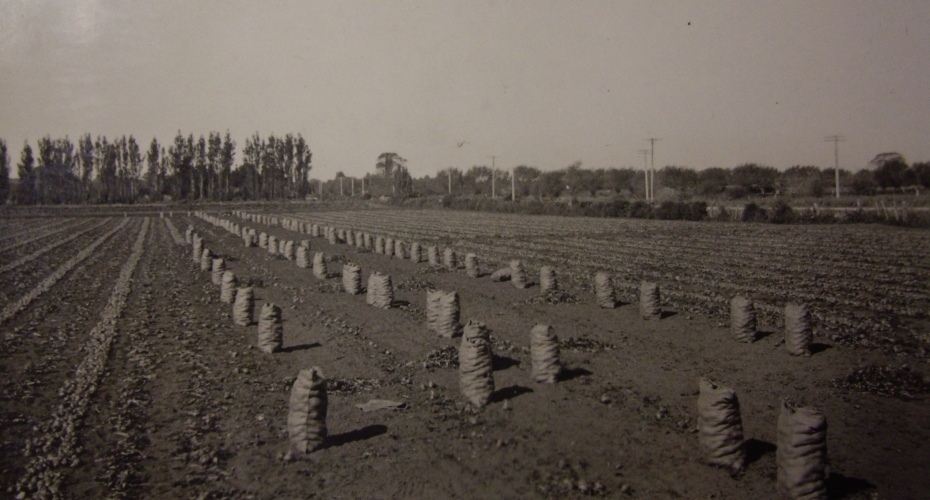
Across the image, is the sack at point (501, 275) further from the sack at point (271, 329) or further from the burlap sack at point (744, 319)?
the sack at point (271, 329)

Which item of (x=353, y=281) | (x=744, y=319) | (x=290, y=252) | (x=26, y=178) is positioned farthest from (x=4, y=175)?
(x=744, y=319)

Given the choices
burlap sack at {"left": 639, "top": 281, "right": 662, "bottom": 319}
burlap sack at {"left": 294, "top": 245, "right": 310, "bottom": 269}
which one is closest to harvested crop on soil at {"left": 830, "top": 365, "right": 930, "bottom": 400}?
burlap sack at {"left": 639, "top": 281, "right": 662, "bottom": 319}

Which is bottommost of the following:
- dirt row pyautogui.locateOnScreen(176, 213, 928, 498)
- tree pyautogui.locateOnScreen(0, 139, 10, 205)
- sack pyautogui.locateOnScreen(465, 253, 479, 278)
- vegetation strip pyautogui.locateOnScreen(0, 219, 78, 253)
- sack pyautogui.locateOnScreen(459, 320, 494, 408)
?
dirt row pyautogui.locateOnScreen(176, 213, 928, 498)

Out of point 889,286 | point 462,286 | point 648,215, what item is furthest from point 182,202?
point 889,286

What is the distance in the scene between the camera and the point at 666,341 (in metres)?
13.2

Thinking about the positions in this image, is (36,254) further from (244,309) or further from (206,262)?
(244,309)

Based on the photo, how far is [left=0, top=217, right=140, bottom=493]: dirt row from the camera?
8.80m

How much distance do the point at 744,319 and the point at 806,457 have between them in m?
6.71

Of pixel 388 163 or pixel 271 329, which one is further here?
pixel 388 163

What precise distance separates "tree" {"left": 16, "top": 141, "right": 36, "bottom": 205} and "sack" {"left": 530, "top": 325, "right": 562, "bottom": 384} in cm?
9579

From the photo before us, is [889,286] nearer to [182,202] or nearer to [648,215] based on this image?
[648,215]

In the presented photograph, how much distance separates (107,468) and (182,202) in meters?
102

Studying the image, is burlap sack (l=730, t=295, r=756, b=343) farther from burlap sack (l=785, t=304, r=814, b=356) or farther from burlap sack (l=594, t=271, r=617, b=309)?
burlap sack (l=594, t=271, r=617, b=309)

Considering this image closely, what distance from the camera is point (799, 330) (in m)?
11.9
